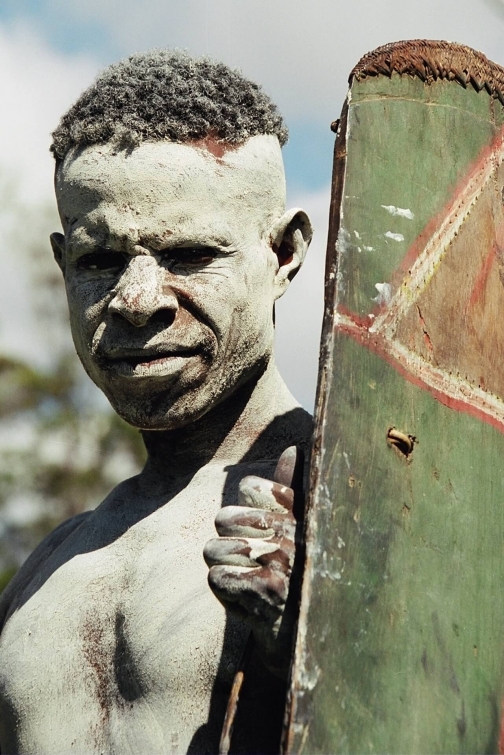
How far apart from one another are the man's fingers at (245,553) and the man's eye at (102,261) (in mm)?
919

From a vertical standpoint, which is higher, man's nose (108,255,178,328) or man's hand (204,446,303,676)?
man's nose (108,255,178,328)

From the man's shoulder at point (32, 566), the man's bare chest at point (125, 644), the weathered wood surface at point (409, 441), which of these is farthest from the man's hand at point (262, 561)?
the man's shoulder at point (32, 566)

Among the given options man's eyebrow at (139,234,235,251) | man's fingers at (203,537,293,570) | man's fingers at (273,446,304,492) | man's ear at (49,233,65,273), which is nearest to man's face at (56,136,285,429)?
man's eyebrow at (139,234,235,251)

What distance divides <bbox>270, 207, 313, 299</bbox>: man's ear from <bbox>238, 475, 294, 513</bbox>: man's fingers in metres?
0.89

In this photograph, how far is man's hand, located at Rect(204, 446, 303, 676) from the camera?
2695 millimetres

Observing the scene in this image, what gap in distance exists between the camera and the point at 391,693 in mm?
2627

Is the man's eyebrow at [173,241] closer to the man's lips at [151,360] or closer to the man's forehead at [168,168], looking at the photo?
the man's forehead at [168,168]

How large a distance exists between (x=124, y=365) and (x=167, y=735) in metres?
0.87

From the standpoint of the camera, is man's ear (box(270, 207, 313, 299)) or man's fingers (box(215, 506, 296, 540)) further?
man's ear (box(270, 207, 313, 299))

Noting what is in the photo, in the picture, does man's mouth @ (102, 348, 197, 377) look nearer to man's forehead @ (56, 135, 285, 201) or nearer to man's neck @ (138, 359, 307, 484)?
man's neck @ (138, 359, 307, 484)

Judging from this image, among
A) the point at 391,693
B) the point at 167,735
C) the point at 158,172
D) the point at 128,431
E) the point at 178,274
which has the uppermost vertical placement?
the point at 158,172

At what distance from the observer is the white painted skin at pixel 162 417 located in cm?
320

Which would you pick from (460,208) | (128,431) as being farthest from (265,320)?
(128,431)

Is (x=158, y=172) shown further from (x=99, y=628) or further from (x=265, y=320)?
(x=99, y=628)
